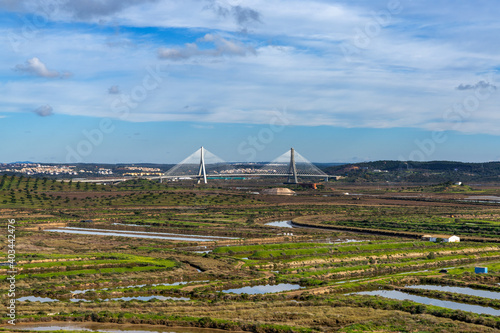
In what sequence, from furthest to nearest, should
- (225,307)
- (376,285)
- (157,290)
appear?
1. (376,285)
2. (157,290)
3. (225,307)

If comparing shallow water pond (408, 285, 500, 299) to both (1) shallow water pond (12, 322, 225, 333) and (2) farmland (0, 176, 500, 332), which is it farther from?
(1) shallow water pond (12, 322, 225, 333)

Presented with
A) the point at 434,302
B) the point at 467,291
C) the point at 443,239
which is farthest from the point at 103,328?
the point at 443,239

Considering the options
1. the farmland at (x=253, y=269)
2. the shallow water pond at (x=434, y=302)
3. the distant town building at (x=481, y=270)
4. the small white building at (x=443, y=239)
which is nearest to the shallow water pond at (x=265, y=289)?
the farmland at (x=253, y=269)

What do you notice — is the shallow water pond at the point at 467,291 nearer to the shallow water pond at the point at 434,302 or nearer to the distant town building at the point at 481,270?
the shallow water pond at the point at 434,302

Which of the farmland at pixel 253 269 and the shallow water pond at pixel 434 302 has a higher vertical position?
the farmland at pixel 253 269

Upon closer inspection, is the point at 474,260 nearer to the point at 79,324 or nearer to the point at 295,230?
the point at 295,230

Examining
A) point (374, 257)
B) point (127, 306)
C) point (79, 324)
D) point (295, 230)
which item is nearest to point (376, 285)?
point (374, 257)

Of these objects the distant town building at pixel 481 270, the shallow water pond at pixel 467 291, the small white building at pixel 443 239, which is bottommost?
the shallow water pond at pixel 467 291

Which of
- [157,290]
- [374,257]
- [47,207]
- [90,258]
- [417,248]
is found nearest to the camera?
[157,290]

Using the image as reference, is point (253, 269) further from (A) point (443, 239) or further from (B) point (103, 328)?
(A) point (443, 239)
